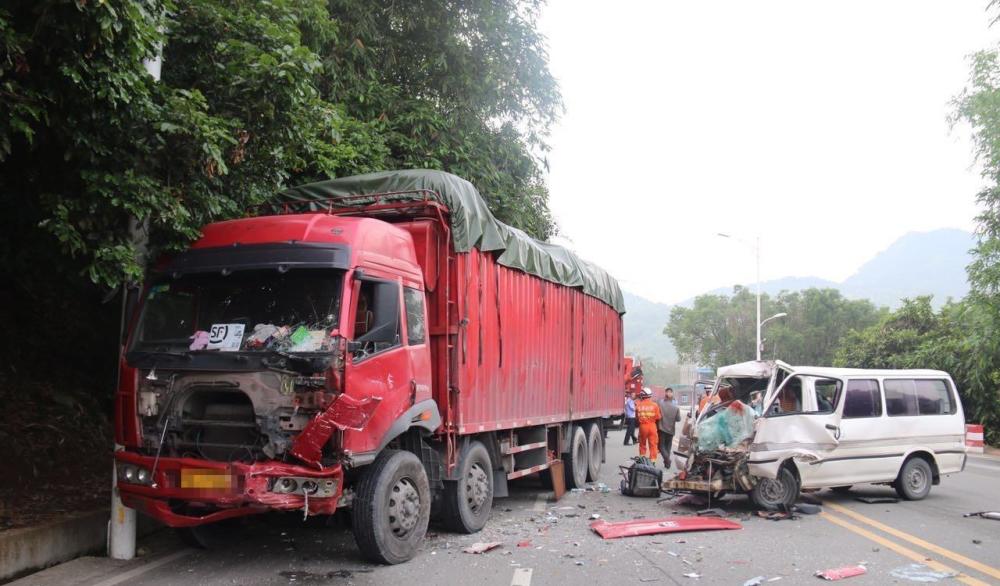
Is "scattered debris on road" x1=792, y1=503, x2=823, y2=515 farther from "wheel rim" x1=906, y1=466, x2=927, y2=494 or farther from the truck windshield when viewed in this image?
the truck windshield

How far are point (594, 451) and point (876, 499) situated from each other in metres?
4.33

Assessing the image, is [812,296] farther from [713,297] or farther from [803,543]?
[803,543]

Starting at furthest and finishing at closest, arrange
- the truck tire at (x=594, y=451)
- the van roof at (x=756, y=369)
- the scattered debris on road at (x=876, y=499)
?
the truck tire at (x=594, y=451)
the scattered debris on road at (x=876, y=499)
the van roof at (x=756, y=369)

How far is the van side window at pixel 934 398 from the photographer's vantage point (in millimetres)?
10266

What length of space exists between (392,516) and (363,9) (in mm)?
10272

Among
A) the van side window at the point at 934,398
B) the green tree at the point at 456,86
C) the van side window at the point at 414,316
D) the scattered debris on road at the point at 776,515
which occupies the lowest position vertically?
the scattered debris on road at the point at 776,515

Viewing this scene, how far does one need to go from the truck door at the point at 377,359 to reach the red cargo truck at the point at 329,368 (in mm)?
17

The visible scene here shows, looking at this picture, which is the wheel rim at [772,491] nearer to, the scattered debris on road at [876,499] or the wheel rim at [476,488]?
the scattered debris on road at [876,499]

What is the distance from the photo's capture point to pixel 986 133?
18.5 meters

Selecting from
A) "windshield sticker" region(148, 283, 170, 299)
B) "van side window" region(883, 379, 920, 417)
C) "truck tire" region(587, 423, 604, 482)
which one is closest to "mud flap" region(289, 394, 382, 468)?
"windshield sticker" region(148, 283, 170, 299)

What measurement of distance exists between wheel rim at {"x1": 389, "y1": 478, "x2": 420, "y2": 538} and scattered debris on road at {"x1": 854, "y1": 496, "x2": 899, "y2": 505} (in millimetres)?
6595

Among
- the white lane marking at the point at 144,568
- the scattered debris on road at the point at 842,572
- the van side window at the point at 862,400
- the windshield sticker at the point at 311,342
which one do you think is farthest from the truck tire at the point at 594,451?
the windshield sticker at the point at 311,342

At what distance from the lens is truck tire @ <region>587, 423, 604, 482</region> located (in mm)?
12344

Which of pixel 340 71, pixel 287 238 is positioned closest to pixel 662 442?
pixel 340 71
